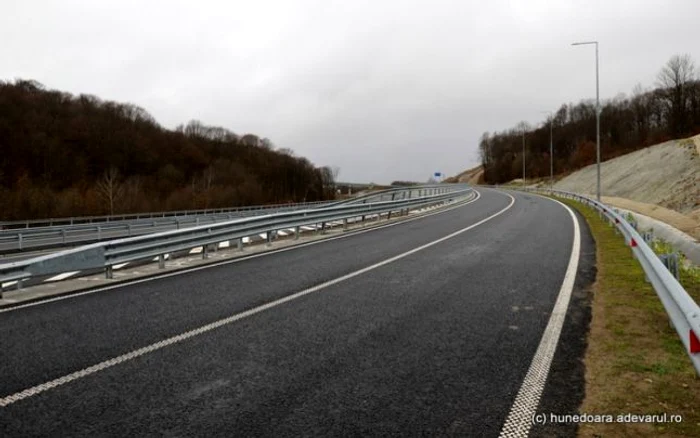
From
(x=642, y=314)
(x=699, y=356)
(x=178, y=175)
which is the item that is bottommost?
(x=642, y=314)

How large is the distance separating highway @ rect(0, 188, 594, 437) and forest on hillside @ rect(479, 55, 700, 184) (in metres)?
51.7

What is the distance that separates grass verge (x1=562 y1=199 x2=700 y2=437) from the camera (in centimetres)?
327

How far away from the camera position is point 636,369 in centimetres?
430

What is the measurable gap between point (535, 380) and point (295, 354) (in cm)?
218

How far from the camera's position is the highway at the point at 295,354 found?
3.36 metres

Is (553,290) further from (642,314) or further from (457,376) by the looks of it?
(457,376)

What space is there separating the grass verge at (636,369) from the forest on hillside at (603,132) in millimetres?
51052

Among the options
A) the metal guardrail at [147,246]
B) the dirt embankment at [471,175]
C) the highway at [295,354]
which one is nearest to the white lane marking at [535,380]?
the highway at [295,354]

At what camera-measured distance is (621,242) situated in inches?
515

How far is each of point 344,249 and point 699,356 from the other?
31.0 ft

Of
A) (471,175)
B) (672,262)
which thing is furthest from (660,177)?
(471,175)

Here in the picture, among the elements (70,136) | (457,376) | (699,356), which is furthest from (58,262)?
(70,136)

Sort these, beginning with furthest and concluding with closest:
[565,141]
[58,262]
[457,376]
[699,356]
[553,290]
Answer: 1. [565,141]
2. [58,262]
3. [553,290]
4. [457,376]
5. [699,356]

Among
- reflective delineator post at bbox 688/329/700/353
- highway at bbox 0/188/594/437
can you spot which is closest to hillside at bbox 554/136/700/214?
highway at bbox 0/188/594/437
